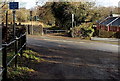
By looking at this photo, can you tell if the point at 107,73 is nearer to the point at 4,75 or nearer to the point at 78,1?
the point at 4,75

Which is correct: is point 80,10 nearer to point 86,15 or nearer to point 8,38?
point 86,15

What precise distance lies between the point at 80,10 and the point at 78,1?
4.74 feet

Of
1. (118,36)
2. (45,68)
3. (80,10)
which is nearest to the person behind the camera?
(45,68)

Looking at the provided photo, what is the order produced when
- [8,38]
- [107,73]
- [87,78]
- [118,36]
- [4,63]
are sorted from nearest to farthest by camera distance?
1. [4,63]
2. [87,78]
3. [107,73]
4. [8,38]
5. [118,36]

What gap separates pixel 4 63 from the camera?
15.3 feet

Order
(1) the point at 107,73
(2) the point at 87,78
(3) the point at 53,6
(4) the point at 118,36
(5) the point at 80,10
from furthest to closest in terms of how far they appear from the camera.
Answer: (3) the point at 53,6 < (5) the point at 80,10 < (4) the point at 118,36 < (1) the point at 107,73 < (2) the point at 87,78

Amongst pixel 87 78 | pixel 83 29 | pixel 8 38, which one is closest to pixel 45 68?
pixel 87 78

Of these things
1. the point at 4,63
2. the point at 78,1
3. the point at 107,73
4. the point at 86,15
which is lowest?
the point at 107,73

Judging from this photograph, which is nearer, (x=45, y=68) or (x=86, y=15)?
(x=45, y=68)

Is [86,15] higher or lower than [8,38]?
higher

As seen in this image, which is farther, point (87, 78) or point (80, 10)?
point (80, 10)

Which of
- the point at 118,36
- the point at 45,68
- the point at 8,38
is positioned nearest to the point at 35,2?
the point at 118,36

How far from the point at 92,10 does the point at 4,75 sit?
86.6 ft

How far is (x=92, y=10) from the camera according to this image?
97.7ft
